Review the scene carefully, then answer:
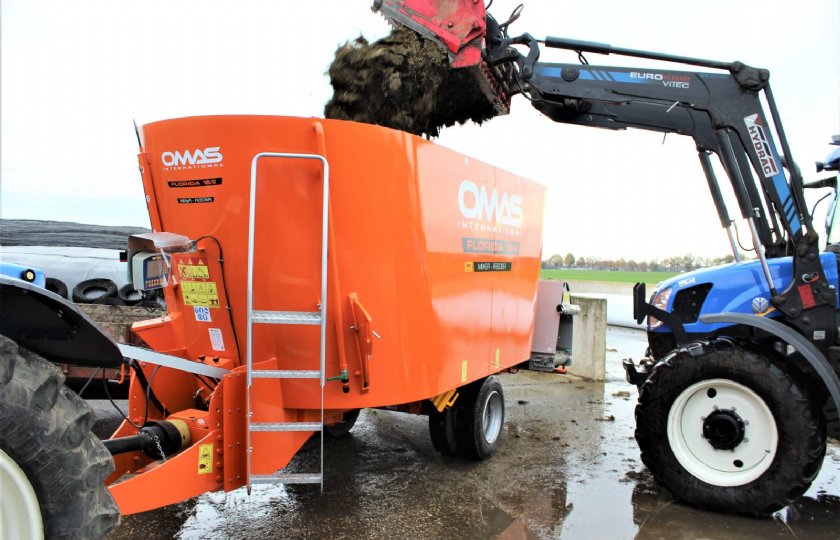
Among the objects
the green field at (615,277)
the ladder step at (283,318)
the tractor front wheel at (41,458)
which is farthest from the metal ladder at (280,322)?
the green field at (615,277)

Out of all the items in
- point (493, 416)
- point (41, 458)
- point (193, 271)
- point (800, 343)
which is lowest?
point (493, 416)

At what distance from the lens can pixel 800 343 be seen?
4.45 metres

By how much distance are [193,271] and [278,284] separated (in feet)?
2.14

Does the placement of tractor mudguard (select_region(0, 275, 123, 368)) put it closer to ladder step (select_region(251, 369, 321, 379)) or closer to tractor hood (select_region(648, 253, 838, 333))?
ladder step (select_region(251, 369, 321, 379))

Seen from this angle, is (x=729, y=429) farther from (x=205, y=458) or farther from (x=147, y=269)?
(x=147, y=269)

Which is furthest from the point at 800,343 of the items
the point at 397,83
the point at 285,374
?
the point at 397,83

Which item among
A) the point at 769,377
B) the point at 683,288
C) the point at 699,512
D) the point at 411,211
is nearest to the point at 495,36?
the point at 411,211

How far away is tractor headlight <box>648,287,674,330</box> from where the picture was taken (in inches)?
211

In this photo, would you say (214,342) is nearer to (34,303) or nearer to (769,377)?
(34,303)

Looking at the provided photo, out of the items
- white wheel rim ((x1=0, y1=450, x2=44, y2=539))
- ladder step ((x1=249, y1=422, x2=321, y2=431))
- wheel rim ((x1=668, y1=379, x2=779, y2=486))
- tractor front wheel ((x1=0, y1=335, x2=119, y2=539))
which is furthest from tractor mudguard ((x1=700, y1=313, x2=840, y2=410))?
white wheel rim ((x1=0, y1=450, x2=44, y2=539))

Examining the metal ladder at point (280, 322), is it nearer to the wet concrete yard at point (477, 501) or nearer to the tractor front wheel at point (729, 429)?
the wet concrete yard at point (477, 501)

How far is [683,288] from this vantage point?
5219 millimetres

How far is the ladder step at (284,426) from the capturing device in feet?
11.5

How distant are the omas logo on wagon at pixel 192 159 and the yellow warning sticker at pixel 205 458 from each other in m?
1.66
